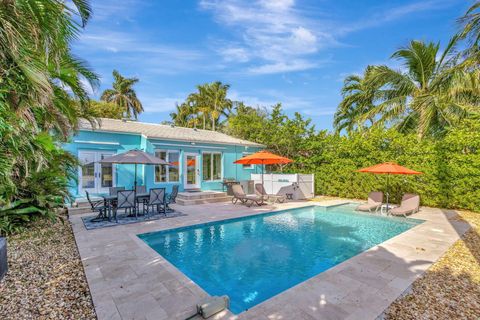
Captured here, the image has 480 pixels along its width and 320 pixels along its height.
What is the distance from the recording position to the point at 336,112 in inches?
837

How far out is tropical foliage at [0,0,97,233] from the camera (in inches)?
160

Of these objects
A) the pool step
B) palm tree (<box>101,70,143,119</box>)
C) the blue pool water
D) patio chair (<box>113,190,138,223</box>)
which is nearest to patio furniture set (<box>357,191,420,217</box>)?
the blue pool water

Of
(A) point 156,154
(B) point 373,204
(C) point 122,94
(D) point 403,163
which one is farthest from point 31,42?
(C) point 122,94

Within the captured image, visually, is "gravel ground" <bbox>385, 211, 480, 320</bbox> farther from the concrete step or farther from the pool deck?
the concrete step

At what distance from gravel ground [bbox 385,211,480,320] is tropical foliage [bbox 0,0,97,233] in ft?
22.2

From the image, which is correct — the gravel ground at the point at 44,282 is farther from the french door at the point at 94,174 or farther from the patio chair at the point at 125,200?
the french door at the point at 94,174

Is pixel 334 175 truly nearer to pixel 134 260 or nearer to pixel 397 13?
pixel 397 13

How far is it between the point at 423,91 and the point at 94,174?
2008 centimetres

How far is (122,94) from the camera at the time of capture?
33.6 m

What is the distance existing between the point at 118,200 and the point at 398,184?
→ 45.3 ft

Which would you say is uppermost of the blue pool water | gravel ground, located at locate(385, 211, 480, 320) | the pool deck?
the pool deck

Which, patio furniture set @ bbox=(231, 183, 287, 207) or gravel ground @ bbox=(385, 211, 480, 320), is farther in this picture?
patio furniture set @ bbox=(231, 183, 287, 207)

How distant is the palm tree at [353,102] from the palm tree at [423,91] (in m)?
1.61

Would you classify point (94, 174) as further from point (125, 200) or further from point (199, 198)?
point (199, 198)
